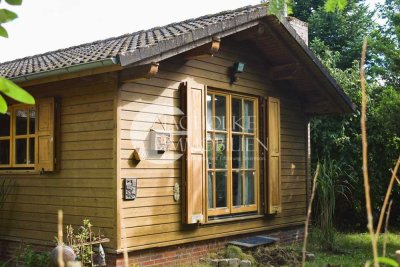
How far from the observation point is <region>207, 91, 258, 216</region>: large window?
7.59m

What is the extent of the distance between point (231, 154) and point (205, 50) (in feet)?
5.78

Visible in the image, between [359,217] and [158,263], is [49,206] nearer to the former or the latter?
[158,263]

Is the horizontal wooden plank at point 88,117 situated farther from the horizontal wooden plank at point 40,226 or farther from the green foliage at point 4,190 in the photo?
the green foliage at point 4,190

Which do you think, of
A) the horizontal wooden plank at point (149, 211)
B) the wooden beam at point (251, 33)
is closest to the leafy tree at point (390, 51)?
the wooden beam at point (251, 33)

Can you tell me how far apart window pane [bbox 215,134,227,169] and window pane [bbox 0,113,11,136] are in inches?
121

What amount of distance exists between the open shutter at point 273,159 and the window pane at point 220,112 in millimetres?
988

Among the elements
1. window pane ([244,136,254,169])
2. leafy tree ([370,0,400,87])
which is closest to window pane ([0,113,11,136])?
window pane ([244,136,254,169])

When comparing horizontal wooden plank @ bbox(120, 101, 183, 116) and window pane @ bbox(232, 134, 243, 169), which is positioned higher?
horizontal wooden plank @ bbox(120, 101, 183, 116)

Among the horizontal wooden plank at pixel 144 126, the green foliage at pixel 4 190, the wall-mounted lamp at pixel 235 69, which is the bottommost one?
the green foliage at pixel 4 190

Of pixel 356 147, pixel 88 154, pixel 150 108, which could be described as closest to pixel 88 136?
pixel 88 154

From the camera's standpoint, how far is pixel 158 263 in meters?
6.74

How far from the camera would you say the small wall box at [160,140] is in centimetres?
666

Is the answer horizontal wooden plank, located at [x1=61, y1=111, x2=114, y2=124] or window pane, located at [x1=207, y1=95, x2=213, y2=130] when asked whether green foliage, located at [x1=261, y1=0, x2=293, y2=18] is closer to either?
horizontal wooden plank, located at [x1=61, y1=111, x2=114, y2=124]

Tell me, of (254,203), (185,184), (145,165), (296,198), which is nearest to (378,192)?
(296,198)
